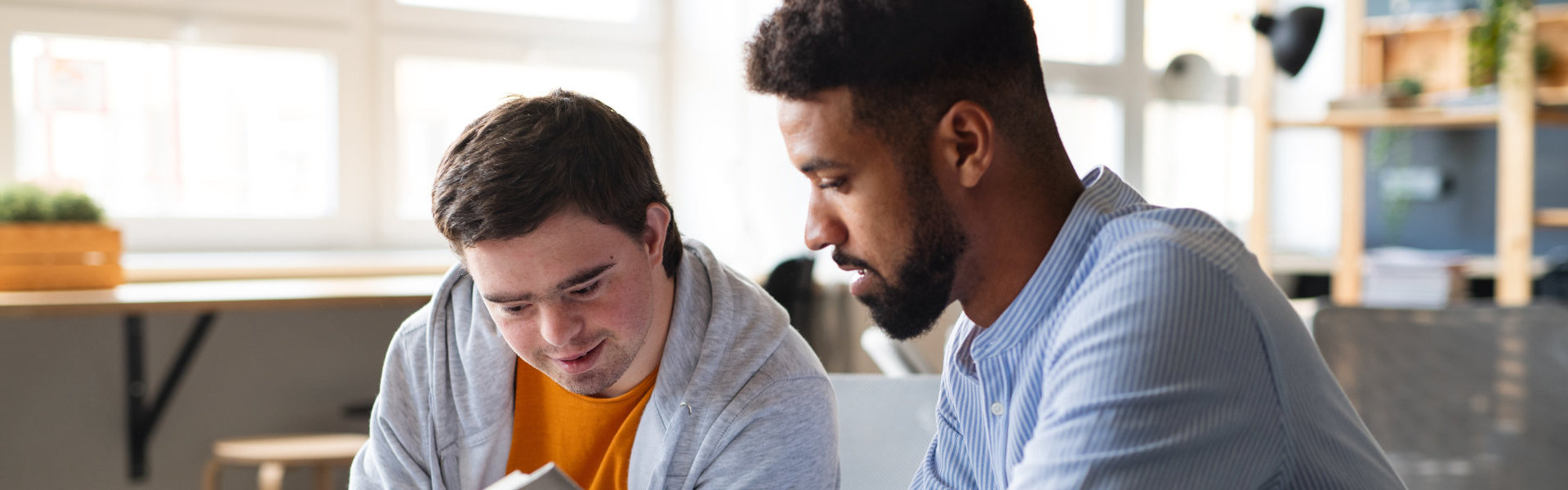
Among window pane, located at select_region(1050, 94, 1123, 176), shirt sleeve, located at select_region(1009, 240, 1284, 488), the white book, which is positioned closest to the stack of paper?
window pane, located at select_region(1050, 94, 1123, 176)

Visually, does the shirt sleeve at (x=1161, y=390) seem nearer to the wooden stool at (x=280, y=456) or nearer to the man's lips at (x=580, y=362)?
the man's lips at (x=580, y=362)

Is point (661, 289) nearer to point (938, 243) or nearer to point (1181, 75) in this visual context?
point (938, 243)

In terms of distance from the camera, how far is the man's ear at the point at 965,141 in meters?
0.82

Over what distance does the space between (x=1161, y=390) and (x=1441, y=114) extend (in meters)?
2.86

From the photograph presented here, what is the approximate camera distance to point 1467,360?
1585 mm

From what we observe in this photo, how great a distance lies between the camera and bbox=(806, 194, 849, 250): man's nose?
0.85 m

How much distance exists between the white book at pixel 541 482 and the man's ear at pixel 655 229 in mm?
415

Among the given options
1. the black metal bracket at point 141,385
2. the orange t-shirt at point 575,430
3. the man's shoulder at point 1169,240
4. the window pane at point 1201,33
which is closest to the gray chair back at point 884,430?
the orange t-shirt at point 575,430

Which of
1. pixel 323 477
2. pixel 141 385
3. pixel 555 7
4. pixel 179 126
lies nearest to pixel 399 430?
pixel 323 477

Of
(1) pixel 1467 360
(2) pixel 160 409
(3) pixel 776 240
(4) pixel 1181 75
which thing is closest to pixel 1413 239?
(4) pixel 1181 75

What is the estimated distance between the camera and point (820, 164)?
0.84 m

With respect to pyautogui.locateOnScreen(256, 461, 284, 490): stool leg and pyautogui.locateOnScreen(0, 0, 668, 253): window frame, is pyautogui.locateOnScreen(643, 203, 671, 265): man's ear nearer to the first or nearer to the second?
pyautogui.locateOnScreen(256, 461, 284, 490): stool leg

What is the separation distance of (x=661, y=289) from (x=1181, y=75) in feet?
12.3

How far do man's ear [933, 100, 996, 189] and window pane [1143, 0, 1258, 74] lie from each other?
392cm
